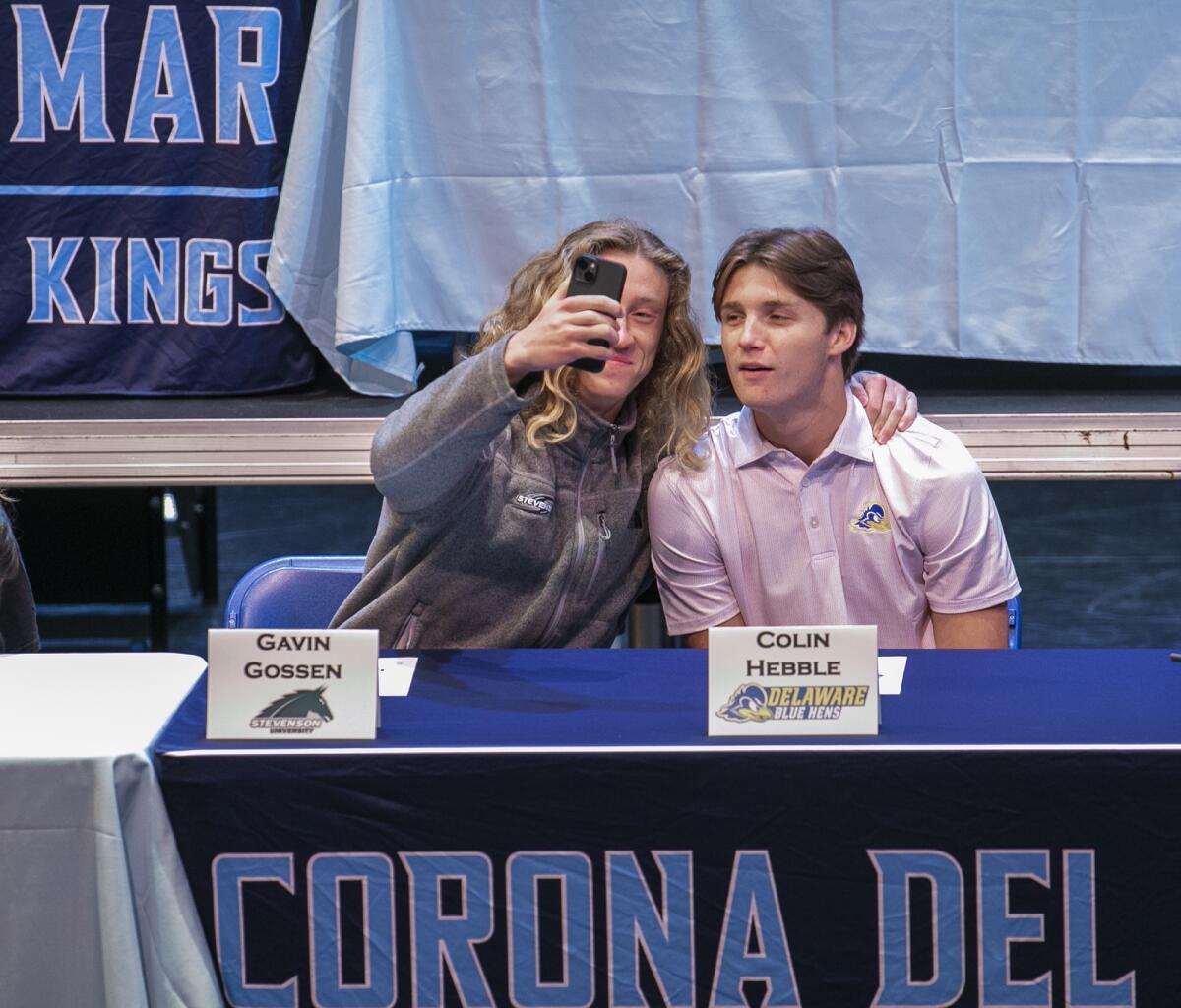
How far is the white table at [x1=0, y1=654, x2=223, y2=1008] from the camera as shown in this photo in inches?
51.0

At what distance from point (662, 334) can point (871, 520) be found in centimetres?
37

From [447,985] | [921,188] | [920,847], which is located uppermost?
[921,188]

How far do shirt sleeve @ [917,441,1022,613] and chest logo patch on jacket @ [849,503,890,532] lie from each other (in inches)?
2.0

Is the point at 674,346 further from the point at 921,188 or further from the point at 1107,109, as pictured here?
the point at 1107,109

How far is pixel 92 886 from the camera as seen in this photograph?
1.31 m

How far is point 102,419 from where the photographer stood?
10.4 ft

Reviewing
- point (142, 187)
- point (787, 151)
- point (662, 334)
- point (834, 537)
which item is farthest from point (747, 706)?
point (142, 187)

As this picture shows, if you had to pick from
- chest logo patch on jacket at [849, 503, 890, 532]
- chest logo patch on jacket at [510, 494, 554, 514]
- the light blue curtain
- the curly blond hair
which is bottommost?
chest logo patch on jacket at [849, 503, 890, 532]

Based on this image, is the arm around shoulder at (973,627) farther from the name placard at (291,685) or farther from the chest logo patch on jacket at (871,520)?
the name placard at (291,685)

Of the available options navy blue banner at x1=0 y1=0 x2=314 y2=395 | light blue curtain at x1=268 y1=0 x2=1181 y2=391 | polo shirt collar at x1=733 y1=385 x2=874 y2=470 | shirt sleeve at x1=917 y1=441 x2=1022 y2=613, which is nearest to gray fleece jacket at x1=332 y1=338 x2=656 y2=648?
polo shirt collar at x1=733 y1=385 x2=874 y2=470

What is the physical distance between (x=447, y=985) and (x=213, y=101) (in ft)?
7.96

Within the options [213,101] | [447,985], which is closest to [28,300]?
[213,101]

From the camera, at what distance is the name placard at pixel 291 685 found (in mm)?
1363

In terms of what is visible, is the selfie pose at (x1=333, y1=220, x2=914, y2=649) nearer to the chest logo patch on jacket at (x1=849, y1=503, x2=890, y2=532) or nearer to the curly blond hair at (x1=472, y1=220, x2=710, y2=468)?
the curly blond hair at (x1=472, y1=220, x2=710, y2=468)
